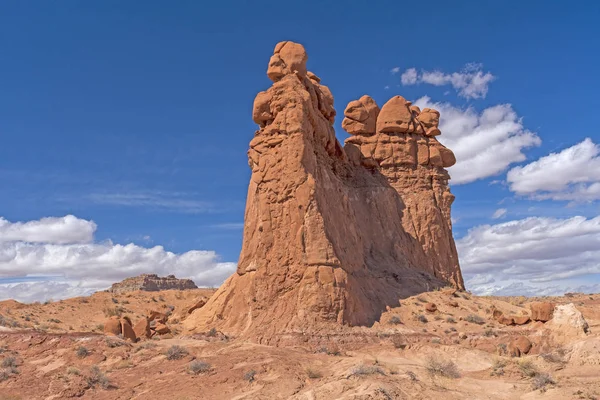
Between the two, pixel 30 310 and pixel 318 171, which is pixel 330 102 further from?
pixel 30 310

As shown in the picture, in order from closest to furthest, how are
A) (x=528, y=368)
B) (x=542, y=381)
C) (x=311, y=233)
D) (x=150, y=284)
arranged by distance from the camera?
1. (x=542, y=381)
2. (x=528, y=368)
3. (x=311, y=233)
4. (x=150, y=284)

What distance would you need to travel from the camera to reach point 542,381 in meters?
12.8

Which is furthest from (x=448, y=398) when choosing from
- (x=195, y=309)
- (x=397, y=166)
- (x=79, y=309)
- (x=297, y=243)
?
(x=79, y=309)

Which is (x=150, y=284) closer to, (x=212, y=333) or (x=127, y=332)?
Answer: (x=127, y=332)

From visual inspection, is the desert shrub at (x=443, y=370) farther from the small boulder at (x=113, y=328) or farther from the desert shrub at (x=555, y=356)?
the small boulder at (x=113, y=328)

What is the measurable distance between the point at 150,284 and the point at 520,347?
54.9 meters

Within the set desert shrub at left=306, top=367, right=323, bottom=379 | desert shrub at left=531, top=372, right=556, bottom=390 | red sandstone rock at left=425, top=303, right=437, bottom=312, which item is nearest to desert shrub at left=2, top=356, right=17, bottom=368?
desert shrub at left=306, top=367, right=323, bottom=379

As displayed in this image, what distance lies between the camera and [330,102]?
2900cm

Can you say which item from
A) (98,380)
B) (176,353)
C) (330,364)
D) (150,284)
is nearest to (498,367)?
(330,364)

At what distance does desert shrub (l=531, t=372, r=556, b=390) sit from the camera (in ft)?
41.6

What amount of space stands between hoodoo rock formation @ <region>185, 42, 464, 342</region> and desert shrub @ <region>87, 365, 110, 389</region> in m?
6.10

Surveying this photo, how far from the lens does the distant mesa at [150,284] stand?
6450 cm

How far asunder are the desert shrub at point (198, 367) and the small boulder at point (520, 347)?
10591 mm

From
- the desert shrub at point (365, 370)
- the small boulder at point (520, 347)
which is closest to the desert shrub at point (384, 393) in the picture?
the desert shrub at point (365, 370)
